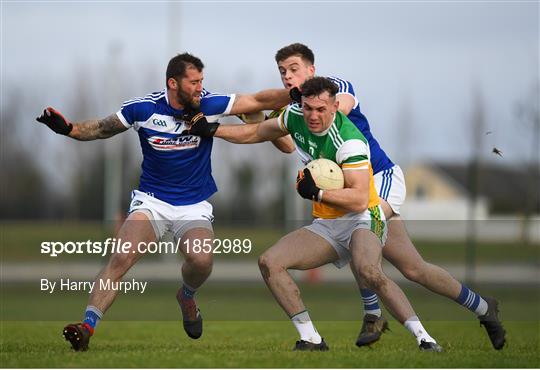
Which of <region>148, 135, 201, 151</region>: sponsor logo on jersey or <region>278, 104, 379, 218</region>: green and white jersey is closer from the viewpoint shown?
<region>278, 104, 379, 218</region>: green and white jersey

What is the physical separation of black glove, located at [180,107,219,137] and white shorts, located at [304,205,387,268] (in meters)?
1.39

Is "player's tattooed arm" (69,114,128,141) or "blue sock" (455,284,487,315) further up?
"player's tattooed arm" (69,114,128,141)

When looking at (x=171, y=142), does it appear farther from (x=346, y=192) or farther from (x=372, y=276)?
(x=372, y=276)

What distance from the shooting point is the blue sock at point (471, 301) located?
10.0 metres

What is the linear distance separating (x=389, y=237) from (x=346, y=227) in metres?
0.65

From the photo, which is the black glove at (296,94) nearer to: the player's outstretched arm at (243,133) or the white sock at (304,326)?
the player's outstretched arm at (243,133)

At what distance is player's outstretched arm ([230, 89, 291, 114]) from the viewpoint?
33.4 ft

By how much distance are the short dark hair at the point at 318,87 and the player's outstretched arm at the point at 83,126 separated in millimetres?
2081

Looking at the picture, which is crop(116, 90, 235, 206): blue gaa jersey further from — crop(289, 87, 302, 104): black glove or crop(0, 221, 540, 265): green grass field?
crop(0, 221, 540, 265): green grass field

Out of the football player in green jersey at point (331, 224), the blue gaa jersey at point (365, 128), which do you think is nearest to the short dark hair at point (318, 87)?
the football player in green jersey at point (331, 224)

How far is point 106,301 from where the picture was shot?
31.5ft

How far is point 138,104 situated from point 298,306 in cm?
258

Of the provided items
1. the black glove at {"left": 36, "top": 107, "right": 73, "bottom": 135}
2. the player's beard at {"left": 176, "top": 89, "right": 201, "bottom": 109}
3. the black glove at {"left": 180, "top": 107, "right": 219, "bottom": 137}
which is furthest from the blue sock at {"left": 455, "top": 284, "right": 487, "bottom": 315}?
the black glove at {"left": 36, "top": 107, "right": 73, "bottom": 135}

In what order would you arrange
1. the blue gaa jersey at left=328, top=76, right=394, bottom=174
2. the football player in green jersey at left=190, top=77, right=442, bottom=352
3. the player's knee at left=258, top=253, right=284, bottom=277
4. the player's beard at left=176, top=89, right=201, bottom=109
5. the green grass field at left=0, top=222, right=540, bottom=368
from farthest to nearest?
the player's beard at left=176, top=89, right=201, bottom=109
the blue gaa jersey at left=328, top=76, right=394, bottom=174
the player's knee at left=258, top=253, right=284, bottom=277
the football player in green jersey at left=190, top=77, right=442, bottom=352
the green grass field at left=0, top=222, right=540, bottom=368
